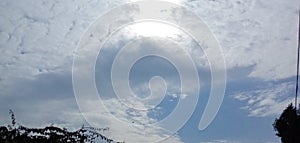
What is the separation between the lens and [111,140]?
12.2 m

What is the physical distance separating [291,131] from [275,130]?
8.65 feet

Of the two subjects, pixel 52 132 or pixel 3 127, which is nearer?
pixel 3 127

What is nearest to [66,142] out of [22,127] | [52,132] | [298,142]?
[52,132]

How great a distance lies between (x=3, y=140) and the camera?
9.84 meters

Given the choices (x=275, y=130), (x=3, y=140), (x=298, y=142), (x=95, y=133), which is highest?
(x=275, y=130)

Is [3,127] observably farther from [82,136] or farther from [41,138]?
[82,136]

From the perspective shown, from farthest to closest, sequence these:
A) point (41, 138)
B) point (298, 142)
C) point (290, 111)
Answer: point (290, 111) → point (298, 142) → point (41, 138)

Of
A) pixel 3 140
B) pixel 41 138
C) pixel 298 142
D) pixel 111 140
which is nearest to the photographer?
pixel 3 140

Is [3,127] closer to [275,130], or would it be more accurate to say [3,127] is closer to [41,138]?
[41,138]

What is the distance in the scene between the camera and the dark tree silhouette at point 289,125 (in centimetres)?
3416

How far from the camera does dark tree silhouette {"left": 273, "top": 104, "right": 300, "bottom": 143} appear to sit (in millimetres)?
34156

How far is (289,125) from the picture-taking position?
35594mm

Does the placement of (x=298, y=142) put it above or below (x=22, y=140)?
above

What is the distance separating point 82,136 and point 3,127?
216 centimetres
